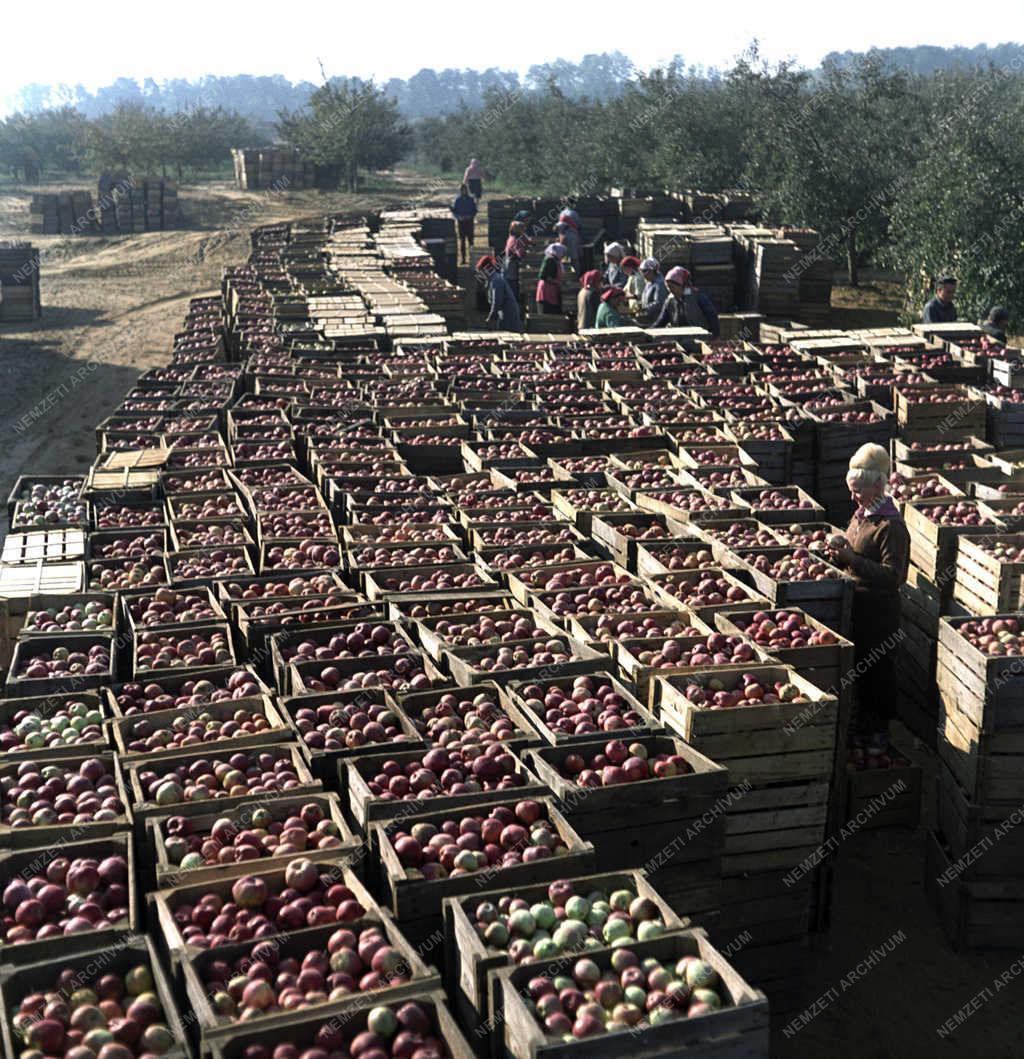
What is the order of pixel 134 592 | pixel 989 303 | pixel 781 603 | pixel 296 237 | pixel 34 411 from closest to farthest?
pixel 781 603, pixel 134 592, pixel 34 411, pixel 989 303, pixel 296 237

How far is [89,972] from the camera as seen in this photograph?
4.45 meters

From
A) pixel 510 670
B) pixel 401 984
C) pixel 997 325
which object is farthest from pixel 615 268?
pixel 401 984

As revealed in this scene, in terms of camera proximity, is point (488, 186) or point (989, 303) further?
point (488, 186)

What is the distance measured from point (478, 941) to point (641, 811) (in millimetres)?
1401

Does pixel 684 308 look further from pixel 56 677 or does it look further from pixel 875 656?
pixel 56 677

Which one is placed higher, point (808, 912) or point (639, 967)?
point (639, 967)

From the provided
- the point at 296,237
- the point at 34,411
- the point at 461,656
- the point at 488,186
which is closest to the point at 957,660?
the point at 461,656

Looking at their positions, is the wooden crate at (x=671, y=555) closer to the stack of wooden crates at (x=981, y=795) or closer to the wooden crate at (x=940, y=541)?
the wooden crate at (x=940, y=541)

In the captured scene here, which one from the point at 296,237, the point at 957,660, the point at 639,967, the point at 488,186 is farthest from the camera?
the point at 488,186

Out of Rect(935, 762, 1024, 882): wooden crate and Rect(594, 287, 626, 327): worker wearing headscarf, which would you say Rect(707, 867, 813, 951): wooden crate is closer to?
Rect(935, 762, 1024, 882): wooden crate

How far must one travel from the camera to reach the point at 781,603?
8078 mm

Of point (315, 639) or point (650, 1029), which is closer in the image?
point (650, 1029)

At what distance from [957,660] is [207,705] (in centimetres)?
408

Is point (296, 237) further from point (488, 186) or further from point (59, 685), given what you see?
point (488, 186)
